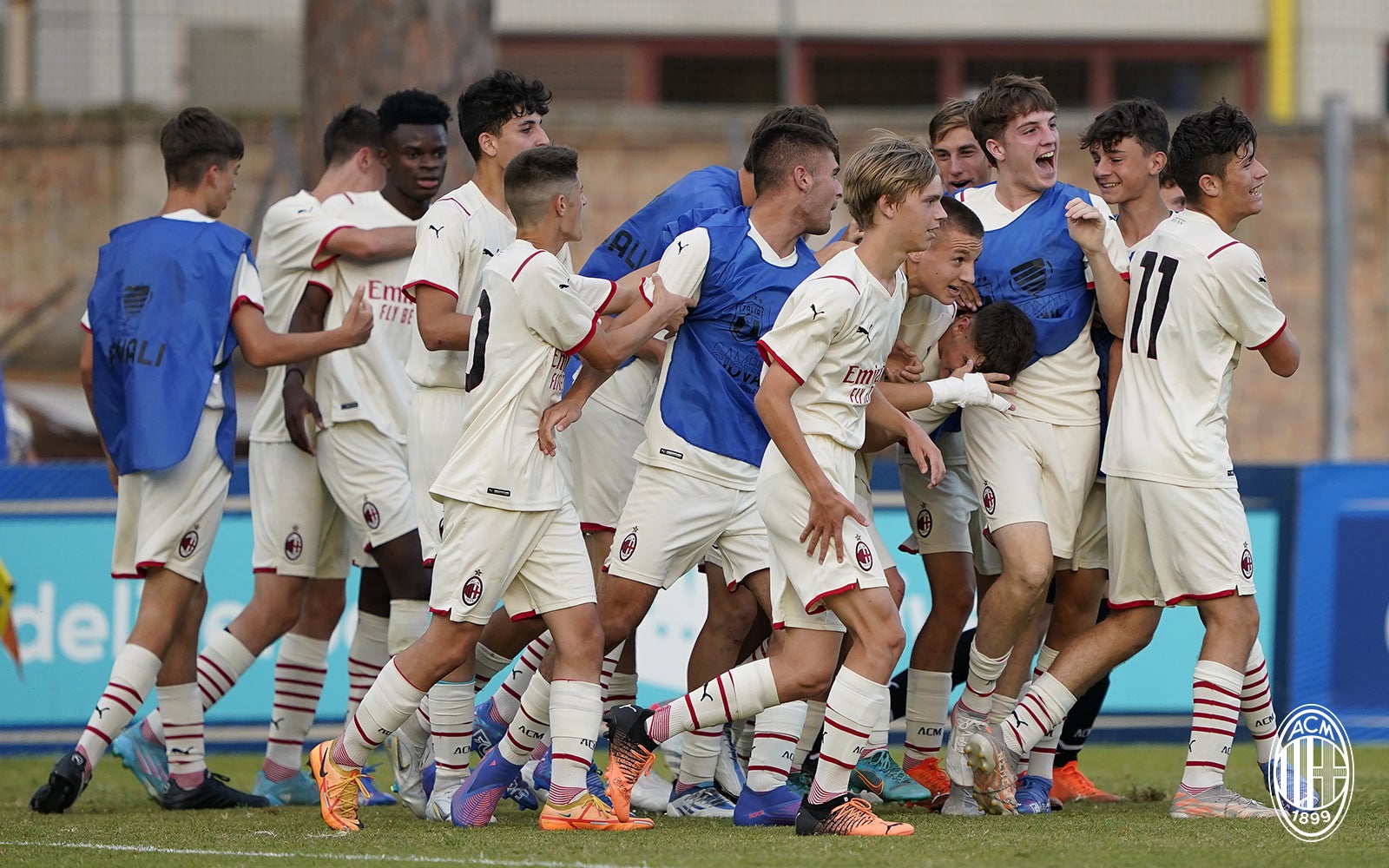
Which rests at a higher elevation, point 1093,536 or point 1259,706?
point 1093,536

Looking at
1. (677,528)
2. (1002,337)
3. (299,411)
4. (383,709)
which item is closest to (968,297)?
(1002,337)

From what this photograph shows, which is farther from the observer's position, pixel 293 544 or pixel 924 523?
pixel 293 544

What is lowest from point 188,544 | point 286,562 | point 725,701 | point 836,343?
point 725,701

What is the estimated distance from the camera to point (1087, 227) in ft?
19.4

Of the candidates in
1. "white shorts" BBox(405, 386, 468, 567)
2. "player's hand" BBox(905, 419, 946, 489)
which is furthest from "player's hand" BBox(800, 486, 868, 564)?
"white shorts" BBox(405, 386, 468, 567)

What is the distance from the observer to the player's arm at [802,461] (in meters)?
5.22

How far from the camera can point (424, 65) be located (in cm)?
1039

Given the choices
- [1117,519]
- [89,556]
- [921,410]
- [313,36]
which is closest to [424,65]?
[313,36]

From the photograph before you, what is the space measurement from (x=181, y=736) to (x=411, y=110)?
2.59 meters

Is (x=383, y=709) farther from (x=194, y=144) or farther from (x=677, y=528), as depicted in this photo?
(x=194, y=144)

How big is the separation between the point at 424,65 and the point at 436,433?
4.87m

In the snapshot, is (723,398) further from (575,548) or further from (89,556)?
(89,556)

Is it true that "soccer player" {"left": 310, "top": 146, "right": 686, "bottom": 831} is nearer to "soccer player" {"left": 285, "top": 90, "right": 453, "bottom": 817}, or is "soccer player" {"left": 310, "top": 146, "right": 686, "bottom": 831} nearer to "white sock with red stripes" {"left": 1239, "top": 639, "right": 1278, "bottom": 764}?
"soccer player" {"left": 285, "top": 90, "right": 453, "bottom": 817}

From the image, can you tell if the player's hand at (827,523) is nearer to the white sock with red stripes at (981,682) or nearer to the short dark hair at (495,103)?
the white sock with red stripes at (981,682)
